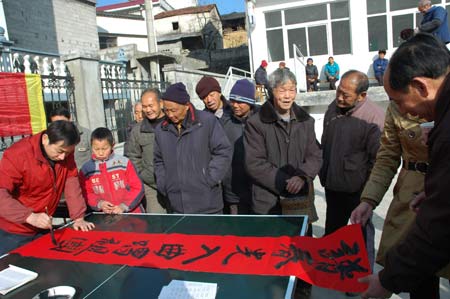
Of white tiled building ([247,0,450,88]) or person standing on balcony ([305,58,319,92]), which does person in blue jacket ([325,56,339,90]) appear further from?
white tiled building ([247,0,450,88])

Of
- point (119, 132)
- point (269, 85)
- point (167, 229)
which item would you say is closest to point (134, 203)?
point (167, 229)

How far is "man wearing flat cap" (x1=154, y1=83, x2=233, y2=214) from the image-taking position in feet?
9.05

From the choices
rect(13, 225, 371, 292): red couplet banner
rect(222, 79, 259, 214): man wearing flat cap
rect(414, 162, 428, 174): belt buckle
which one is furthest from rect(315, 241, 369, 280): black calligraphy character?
rect(222, 79, 259, 214): man wearing flat cap

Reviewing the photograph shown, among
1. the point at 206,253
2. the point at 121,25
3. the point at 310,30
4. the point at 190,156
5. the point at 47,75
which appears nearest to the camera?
the point at 206,253

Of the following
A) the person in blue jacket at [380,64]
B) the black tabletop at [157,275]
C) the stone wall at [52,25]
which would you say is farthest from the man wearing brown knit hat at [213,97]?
the stone wall at [52,25]

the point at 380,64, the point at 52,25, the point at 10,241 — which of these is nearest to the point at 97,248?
the point at 10,241

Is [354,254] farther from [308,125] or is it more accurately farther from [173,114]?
[173,114]

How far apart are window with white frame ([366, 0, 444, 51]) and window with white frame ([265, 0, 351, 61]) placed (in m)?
0.73

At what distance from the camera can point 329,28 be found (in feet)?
39.7

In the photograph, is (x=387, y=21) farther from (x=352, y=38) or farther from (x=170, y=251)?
(x=170, y=251)

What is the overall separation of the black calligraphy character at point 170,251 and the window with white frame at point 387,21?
11.4 meters

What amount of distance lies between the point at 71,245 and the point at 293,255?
4.39 ft

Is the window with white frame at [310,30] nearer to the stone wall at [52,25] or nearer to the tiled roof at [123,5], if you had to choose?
the stone wall at [52,25]

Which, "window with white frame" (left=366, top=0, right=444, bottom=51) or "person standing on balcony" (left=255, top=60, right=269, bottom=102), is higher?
"window with white frame" (left=366, top=0, right=444, bottom=51)
